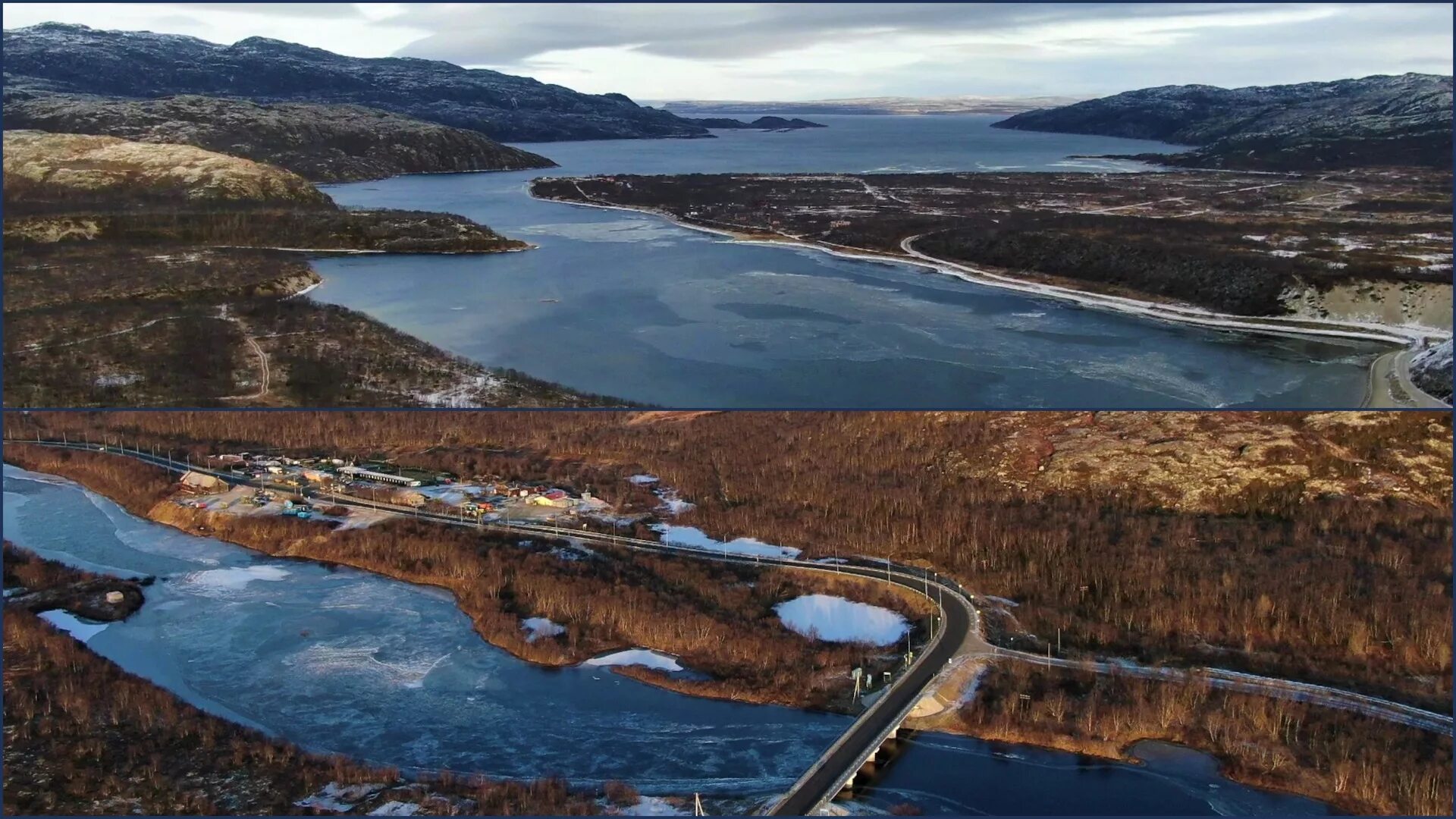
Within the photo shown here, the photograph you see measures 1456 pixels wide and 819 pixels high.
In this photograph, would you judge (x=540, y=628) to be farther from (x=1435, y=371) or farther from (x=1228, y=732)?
(x=1435, y=371)

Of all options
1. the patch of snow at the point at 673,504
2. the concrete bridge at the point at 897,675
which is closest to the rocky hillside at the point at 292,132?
the concrete bridge at the point at 897,675

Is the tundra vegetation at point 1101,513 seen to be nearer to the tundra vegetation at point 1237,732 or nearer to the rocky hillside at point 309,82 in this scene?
the tundra vegetation at point 1237,732

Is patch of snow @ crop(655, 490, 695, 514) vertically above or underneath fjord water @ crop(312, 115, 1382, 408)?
underneath

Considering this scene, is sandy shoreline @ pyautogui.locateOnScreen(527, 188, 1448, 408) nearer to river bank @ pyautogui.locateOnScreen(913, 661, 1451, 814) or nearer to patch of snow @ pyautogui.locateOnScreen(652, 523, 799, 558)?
river bank @ pyautogui.locateOnScreen(913, 661, 1451, 814)

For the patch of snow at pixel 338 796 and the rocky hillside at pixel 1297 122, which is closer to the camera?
the patch of snow at pixel 338 796

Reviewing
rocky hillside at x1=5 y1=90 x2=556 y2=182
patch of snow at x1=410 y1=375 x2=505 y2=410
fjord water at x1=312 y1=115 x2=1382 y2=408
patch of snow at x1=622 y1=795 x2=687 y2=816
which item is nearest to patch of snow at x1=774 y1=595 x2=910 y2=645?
fjord water at x1=312 y1=115 x2=1382 y2=408

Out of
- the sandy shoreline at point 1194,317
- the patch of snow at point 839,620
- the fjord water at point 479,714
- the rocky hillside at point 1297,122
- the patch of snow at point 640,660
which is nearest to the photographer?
the fjord water at point 479,714
